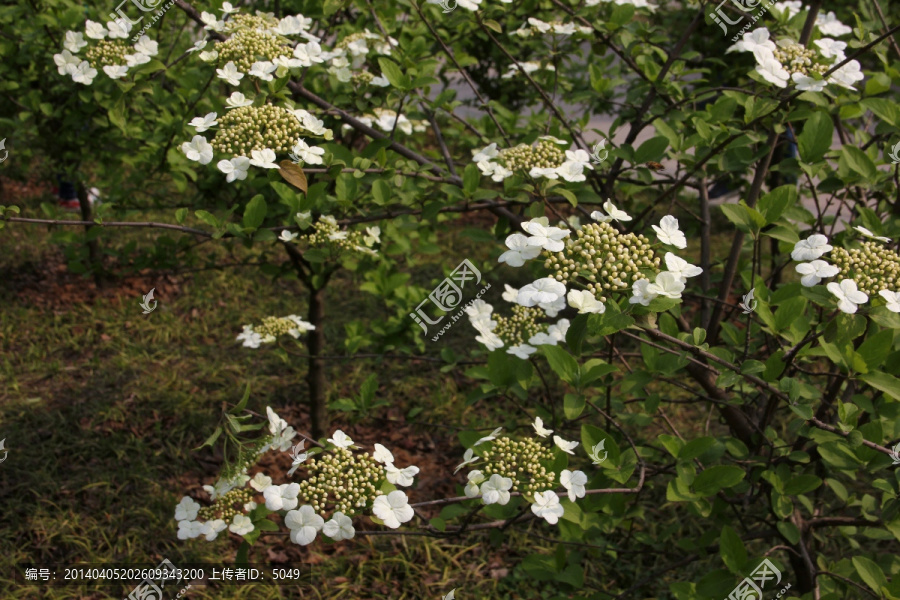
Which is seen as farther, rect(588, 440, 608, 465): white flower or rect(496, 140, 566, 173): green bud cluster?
rect(496, 140, 566, 173): green bud cluster

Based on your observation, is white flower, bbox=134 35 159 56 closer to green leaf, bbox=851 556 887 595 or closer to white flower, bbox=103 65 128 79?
white flower, bbox=103 65 128 79

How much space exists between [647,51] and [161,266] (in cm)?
186

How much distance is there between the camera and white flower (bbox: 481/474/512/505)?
4.28 ft

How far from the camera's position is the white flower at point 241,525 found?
1569 mm

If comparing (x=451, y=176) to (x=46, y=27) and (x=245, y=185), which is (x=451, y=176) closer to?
(x=245, y=185)

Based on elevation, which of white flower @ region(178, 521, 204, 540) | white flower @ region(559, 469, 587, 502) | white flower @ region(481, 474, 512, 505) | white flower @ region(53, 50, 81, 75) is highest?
white flower @ region(53, 50, 81, 75)

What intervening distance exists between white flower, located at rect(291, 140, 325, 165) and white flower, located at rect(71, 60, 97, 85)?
76cm

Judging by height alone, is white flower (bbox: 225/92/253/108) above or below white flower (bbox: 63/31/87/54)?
above

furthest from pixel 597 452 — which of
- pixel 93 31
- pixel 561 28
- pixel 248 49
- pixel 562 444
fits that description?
pixel 93 31

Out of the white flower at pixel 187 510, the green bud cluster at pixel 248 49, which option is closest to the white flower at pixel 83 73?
the green bud cluster at pixel 248 49

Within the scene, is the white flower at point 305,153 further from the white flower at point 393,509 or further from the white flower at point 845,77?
the white flower at point 845,77

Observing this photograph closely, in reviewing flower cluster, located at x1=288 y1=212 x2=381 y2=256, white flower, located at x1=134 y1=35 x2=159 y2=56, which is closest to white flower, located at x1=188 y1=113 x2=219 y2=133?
flower cluster, located at x1=288 y1=212 x2=381 y2=256

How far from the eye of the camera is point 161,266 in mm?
2586

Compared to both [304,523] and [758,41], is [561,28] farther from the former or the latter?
[304,523]
